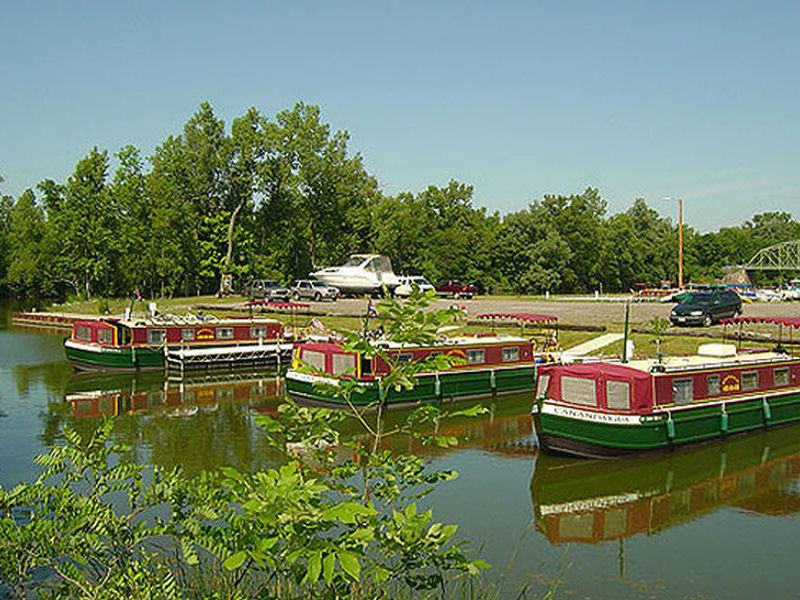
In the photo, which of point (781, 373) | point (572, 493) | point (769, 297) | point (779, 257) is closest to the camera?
point (572, 493)

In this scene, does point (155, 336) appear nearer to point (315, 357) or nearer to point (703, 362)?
point (315, 357)

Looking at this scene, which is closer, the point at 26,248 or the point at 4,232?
the point at 26,248

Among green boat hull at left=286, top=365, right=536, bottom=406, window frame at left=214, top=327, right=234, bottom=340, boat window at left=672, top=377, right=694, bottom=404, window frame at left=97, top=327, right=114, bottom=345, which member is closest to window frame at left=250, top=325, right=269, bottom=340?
window frame at left=214, top=327, right=234, bottom=340

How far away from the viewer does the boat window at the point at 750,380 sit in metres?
24.4

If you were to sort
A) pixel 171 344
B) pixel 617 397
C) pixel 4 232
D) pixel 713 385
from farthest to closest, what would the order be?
pixel 4 232
pixel 171 344
pixel 713 385
pixel 617 397

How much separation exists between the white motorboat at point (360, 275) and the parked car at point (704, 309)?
2954cm

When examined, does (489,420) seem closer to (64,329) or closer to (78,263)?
(64,329)

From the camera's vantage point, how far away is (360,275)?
68.5m

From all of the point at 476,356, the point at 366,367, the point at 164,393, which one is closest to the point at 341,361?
the point at 366,367

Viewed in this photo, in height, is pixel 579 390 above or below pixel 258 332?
below

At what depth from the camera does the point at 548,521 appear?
17781 millimetres

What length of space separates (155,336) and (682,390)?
24473mm

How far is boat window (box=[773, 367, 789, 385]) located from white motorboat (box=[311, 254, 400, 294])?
4375 cm

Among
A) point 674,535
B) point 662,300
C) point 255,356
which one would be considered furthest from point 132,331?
point 662,300
